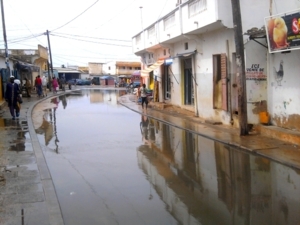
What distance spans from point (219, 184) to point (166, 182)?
1.07 m

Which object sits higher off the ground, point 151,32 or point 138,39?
point 138,39

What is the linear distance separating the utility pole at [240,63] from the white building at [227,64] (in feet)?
2.36

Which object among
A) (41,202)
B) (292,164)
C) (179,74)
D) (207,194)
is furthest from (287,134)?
(179,74)

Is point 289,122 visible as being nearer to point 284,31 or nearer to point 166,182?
point 284,31

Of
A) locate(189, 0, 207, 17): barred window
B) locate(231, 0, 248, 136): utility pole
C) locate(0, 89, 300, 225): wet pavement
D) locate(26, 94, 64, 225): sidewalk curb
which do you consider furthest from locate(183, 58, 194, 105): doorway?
locate(26, 94, 64, 225): sidewalk curb

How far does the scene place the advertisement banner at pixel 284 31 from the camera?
10.4 metres

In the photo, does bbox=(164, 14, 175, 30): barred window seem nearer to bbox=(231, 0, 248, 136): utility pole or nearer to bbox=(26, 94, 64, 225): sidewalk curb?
bbox=(231, 0, 248, 136): utility pole

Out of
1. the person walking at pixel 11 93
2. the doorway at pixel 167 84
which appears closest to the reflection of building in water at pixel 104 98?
the doorway at pixel 167 84

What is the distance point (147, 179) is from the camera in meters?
7.68

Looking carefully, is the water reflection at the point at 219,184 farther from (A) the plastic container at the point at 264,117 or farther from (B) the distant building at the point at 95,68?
(B) the distant building at the point at 95,68

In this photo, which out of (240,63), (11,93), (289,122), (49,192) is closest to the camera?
(49,192)

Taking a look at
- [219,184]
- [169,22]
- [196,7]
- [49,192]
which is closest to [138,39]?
[169,22]

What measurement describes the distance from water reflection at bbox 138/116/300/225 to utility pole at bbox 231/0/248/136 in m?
1.55

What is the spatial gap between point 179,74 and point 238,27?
34.1 feet
